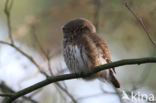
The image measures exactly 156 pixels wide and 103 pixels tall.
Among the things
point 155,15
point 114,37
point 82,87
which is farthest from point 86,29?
point 114,37

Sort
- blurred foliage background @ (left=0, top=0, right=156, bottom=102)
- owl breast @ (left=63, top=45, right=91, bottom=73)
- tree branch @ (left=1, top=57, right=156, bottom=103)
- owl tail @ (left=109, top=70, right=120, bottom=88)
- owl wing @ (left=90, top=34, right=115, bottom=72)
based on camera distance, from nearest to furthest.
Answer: tree branch @ (left=1, top=57, right=156, bottom=103), owl breast @ (left=63, top=45, right=91, bottom=73), owl wing @ (left=90, top=34, right=115, bottom=72), owl tail @ (left=109, top=70, right=120, bottom=88), blurred foliage background @ (left=0, top=0, right=156, bottom=102)

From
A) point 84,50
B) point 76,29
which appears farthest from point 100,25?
point 84,50

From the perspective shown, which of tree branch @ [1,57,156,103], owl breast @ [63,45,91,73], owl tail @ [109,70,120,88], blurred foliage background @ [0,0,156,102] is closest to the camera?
tree branch @ [1,57,156,103]

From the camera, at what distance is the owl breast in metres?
5.13

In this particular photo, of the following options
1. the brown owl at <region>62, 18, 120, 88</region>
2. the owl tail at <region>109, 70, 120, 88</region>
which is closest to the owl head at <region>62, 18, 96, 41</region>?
the brown owl at <region>62, 18, 120, 88</region>

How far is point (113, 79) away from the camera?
17.9 ft

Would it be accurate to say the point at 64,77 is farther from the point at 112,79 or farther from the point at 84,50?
the point at 112,79

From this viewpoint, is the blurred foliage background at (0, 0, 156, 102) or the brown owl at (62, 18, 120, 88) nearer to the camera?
the brown owl at (62, 18, 120, 88)

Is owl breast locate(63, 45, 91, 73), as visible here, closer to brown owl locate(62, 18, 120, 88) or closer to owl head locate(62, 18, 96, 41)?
brown owl locate(62, 18, 120, 88)

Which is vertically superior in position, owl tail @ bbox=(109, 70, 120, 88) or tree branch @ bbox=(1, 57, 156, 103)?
tree branch @ bbox=(1, 57, 156, 103)

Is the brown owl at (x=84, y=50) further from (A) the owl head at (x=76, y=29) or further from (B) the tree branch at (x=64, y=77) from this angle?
(B) the tree branch at (x=64, y=77)

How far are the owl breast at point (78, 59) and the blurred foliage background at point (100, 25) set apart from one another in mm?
322

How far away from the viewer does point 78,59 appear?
5.16 m

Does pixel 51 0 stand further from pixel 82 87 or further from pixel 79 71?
pixel 79 71
